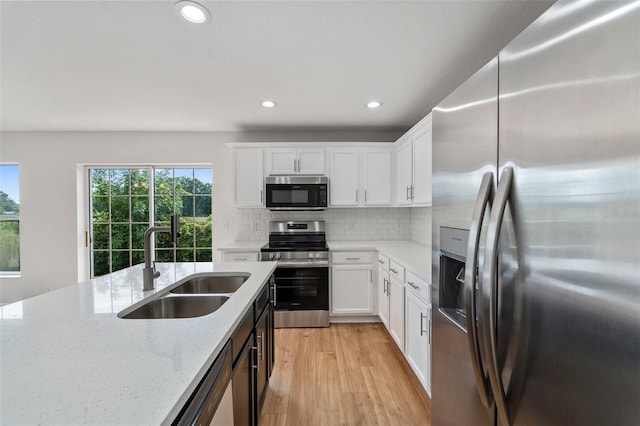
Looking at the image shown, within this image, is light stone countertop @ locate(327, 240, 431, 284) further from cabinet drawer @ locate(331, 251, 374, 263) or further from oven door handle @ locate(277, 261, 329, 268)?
oven door handle @ locate(277, 261, 329, 268)

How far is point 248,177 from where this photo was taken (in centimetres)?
347

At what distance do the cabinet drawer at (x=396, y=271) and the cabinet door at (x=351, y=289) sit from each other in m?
0.54

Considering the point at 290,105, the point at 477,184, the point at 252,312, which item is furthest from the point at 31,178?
the point at 477,184

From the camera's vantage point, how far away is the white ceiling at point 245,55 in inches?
58.7

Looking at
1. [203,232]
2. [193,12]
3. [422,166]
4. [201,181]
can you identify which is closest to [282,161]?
[201,181]

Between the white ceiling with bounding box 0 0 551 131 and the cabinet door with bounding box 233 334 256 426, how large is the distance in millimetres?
1770

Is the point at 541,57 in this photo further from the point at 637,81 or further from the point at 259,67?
the point at 259,67

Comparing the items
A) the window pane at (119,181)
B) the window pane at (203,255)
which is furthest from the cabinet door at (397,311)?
the window pane at (119,181)

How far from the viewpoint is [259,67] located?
2.06 m

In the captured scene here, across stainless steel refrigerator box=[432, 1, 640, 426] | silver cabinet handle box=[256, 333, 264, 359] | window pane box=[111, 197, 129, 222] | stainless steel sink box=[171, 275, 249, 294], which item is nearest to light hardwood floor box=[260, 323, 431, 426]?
silver cabinet handle box=[256, 333, 264, 359]

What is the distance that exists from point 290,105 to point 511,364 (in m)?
2.70

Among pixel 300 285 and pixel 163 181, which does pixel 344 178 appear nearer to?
pixel 300 285

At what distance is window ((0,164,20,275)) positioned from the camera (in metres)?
3.82

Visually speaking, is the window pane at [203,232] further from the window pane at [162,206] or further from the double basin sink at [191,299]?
the double basin sink at [191,299]
